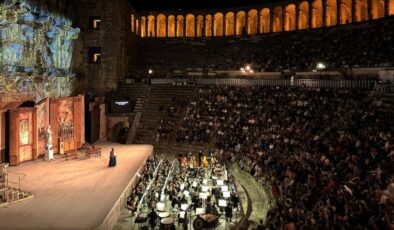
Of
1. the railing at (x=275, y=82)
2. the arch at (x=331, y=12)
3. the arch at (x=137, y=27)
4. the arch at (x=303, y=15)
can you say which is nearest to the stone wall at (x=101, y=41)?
the railing at (x=275, y=82)

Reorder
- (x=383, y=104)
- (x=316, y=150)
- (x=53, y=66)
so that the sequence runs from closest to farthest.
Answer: (x=316, y=150) → (x=383, y=104) → (x=53, y=66)

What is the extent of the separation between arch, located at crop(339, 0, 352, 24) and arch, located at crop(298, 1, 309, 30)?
386cm

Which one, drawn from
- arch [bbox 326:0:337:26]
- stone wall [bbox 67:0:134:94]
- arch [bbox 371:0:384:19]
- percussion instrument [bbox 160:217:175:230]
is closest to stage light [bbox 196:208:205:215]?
percussion instrument [bbox 160:217:175:230]

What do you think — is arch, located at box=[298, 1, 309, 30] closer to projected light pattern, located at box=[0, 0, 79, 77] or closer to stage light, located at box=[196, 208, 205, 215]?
projected light pattern, located at box=[0, 0, 79, 77]

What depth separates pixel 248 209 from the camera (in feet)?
58.5

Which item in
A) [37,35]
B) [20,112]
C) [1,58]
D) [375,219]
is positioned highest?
[37,35]

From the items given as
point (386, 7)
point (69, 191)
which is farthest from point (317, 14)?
point (69, 191)

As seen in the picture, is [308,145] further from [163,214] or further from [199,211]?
[163,214]

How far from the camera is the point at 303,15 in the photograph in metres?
47.7

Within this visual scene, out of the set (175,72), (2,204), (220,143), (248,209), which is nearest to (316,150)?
(248,209)

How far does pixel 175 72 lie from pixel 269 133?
19.2 m

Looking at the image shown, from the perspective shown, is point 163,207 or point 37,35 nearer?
point 163,207

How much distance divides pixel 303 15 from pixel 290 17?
1576 mm

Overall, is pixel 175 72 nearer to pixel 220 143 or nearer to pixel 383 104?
pixel 220 143
